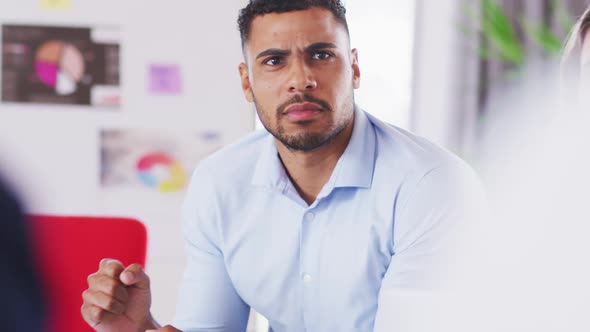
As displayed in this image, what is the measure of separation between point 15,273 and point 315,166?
0.78m

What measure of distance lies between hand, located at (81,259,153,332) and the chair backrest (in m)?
0.20

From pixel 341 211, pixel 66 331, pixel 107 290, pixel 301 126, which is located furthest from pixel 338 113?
pixel 66 331

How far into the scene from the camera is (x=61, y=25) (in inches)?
99.3

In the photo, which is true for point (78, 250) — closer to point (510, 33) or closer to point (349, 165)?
point (349, 165)

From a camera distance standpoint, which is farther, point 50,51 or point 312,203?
point 50,51

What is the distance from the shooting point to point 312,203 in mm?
1328

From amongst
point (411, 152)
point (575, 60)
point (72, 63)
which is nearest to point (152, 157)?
point (72, 63)

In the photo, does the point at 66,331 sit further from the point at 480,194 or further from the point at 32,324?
the point at 480,194

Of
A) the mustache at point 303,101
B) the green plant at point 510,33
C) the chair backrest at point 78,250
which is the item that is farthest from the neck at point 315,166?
the green plant at point 510,33

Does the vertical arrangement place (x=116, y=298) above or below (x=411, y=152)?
below

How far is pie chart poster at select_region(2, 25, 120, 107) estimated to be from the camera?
8.29ft

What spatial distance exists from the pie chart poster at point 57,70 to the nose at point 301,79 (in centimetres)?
146

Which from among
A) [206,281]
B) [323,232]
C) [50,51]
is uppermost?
[50,51]

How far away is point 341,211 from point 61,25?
1677mm
